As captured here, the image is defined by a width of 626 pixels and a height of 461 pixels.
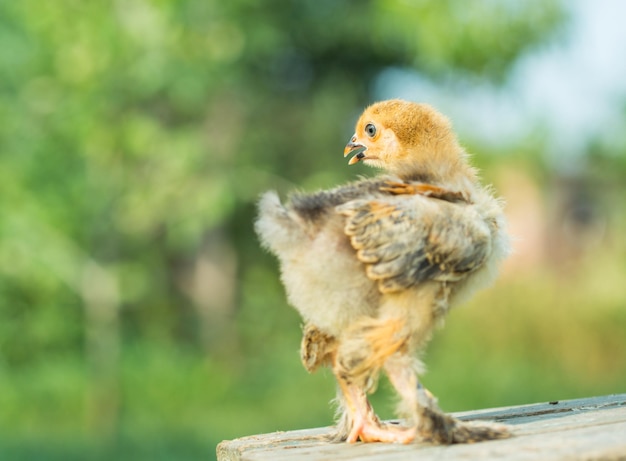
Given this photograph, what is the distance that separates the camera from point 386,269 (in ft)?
8.20

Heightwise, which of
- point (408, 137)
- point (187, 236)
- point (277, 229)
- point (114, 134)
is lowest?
point (277, 229)

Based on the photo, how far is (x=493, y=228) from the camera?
270 cm

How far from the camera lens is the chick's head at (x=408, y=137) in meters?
2.82

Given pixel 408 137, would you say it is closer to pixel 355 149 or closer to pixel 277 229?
pixel 355 149

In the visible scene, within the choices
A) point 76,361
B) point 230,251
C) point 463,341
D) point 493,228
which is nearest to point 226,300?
point 230,251

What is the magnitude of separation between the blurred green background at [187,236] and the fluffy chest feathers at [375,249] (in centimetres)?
544

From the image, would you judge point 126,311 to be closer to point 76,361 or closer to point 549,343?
point 76,361

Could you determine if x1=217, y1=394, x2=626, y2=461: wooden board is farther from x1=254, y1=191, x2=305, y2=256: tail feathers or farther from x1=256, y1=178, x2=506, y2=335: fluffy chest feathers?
x1=254, y1=191, x2=305, y2=256: tail feathers

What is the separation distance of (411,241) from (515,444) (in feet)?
1.95

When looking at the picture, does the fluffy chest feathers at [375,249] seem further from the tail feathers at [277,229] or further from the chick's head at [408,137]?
the chick's head at [408,137]

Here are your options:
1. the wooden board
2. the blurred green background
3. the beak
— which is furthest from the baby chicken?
the blurred green background

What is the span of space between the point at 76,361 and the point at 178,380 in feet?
4.41

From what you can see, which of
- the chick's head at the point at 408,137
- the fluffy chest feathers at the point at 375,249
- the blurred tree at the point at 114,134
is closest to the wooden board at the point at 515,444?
the fluffy chest feathers at the point at 375,249

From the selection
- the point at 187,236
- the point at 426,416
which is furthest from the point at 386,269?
the point at 187,236
